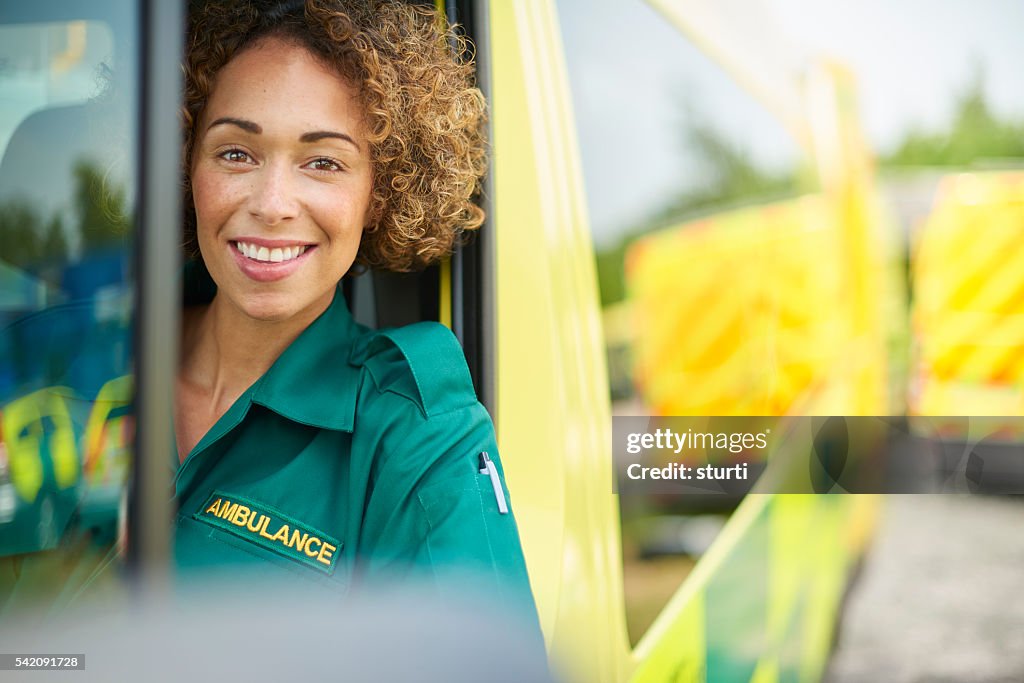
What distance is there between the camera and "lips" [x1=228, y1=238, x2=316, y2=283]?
1368mm

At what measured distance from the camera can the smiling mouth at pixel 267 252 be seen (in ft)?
4.49

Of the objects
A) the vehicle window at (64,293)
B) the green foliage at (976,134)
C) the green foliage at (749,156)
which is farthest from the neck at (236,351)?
the green foliage at (976,134)

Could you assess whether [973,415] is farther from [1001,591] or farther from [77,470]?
[77,470]

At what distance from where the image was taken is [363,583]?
4.01 ft

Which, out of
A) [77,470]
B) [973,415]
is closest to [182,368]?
[77,470]

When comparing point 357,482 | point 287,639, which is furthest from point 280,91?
point 287,639

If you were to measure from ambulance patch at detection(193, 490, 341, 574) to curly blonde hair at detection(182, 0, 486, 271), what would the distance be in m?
0.47

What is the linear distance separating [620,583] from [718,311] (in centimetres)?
68

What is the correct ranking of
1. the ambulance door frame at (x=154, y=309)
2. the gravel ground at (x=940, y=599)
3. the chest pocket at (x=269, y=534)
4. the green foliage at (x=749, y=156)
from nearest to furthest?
→ the ambulance door frame at (x=154, y=309)
the chest pocket at (x=269, y=534)
the green foliage at (x=749, y=156)
the gravel ground at (x=940, y=599)

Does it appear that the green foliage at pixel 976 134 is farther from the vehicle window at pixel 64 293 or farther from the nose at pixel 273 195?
the vehicle window at pixel 64 293

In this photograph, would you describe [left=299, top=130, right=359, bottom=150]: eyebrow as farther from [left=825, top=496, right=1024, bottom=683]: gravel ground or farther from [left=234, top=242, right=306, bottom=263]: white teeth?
[left=825, top=496, right=1024, bottom=683]: gravel ground

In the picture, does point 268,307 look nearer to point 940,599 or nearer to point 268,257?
point 268,257

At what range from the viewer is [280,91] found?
1.35 m

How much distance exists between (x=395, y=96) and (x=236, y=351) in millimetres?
497
